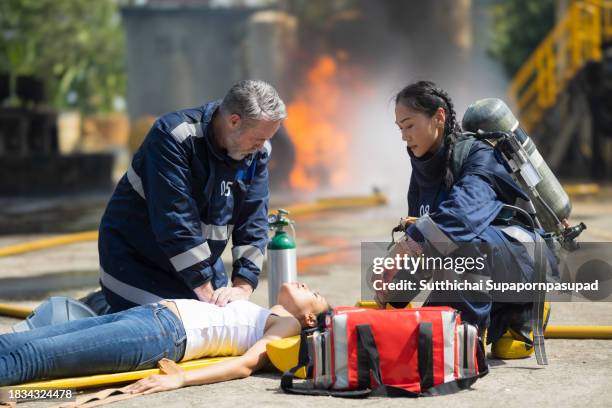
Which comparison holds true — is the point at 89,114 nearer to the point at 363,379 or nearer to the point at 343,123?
the point at 343,123

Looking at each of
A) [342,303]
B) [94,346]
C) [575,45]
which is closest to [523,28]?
[575,45]

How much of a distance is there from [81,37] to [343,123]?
25.7m

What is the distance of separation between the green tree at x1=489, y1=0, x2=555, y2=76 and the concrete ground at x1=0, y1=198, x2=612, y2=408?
27.4 metres

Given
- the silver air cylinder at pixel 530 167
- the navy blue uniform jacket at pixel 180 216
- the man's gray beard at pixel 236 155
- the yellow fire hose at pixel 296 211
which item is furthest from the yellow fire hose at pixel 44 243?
the silver air cylinder at pixel 530 167

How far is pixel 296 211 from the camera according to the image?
14852 millimetres

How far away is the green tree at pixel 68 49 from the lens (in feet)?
134

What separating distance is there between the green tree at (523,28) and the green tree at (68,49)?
56.8ft

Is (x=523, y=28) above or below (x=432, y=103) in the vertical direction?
above

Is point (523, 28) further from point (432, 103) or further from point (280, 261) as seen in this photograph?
point (432, 103)

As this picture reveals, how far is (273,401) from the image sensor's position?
4.40 meters

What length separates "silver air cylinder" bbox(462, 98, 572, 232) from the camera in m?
5.29

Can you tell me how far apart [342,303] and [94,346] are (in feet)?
8.60

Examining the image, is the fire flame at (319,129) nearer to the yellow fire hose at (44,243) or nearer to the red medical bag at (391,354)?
the yellow fire hose at (44,243)

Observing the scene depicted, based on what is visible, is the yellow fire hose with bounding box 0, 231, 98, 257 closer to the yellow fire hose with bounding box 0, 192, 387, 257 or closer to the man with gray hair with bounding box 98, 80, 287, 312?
the yellow fire hose with bounding box 0, 192, 387, 257
